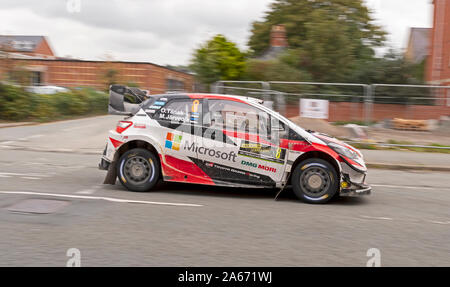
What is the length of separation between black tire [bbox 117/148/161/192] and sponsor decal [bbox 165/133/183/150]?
0.34 metres

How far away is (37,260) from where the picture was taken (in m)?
4.60

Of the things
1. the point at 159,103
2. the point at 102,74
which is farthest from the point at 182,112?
the point at 102,74

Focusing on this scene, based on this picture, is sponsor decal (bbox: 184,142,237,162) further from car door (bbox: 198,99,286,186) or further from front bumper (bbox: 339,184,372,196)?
front bumper (bbox: 339,184,372,196)

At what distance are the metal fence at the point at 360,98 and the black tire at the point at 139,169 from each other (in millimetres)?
6895

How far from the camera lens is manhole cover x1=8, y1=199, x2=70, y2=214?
6.48 m

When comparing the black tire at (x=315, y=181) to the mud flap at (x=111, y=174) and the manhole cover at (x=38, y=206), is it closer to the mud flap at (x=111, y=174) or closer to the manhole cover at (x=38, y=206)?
the mud flap at (x=111, y=174)

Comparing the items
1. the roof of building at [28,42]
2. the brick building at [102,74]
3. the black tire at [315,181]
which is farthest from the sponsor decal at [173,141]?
the roof of building at [28,42]

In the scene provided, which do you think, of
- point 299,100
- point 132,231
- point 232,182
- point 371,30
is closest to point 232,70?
point 299,100

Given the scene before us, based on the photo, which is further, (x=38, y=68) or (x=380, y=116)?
(x=38, y=68)

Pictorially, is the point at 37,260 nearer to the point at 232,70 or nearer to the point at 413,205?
the point at 413,205

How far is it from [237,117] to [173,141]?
44.0 inches

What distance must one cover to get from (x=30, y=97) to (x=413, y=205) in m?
17.6

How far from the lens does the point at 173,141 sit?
7645 mm

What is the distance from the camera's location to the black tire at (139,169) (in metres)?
7.76
